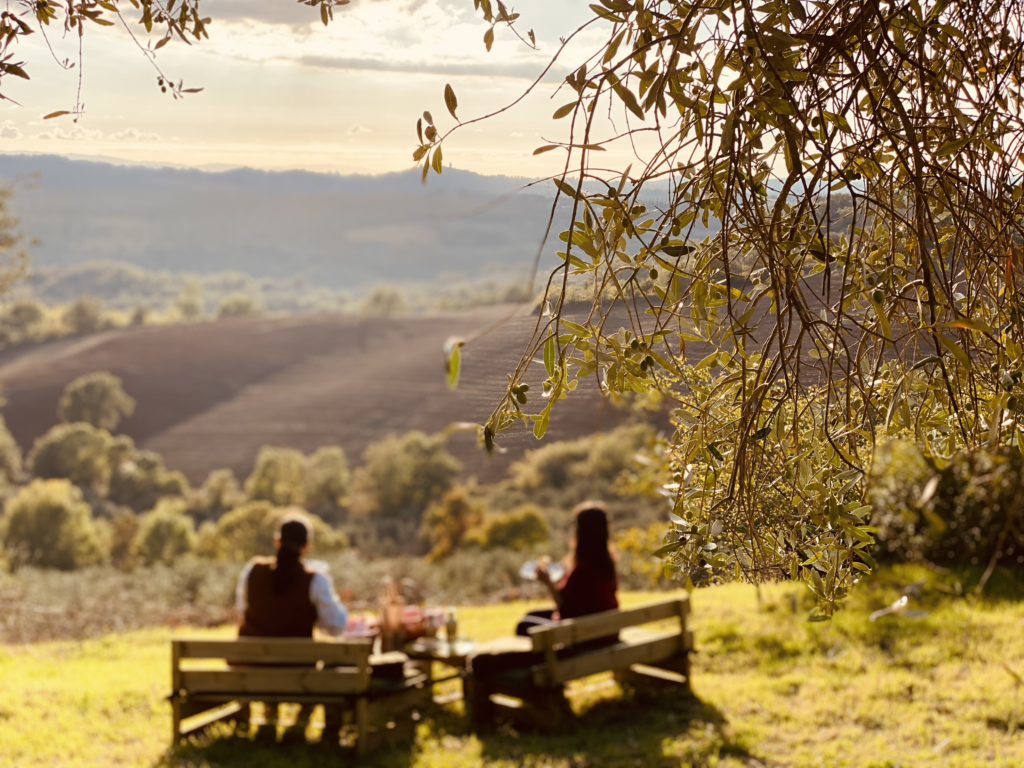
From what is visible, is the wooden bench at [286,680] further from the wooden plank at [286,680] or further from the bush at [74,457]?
the bush at [74,457]

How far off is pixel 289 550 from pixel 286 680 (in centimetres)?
71

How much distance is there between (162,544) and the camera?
19.3 meters

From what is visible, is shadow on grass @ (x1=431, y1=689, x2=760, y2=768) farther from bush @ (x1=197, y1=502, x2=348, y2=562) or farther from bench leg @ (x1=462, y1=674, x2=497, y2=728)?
bush @ (x1=197, y1=502, x2=348, y2=562)

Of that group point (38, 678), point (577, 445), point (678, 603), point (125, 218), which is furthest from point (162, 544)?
point (125, 218)

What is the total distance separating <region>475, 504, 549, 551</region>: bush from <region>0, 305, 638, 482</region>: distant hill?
30.0ft

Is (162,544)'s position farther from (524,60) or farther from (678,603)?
(524,60)

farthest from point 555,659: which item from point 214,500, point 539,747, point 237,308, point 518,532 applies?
point 237,308

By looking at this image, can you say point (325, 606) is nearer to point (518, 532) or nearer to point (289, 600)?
point (289, 600)

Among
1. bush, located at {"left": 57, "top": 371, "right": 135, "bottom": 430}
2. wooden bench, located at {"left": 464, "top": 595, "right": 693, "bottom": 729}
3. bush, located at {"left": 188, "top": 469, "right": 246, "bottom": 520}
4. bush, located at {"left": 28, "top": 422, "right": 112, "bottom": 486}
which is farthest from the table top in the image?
bush, located at {"left": 57, "top": 371, "right": 135, "bottom": 430}

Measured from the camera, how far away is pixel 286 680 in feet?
15.7

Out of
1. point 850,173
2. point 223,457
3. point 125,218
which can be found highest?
point 125,218

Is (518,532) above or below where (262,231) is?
below

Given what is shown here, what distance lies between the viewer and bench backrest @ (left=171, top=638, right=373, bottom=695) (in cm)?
475

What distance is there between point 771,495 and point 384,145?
188 cm
